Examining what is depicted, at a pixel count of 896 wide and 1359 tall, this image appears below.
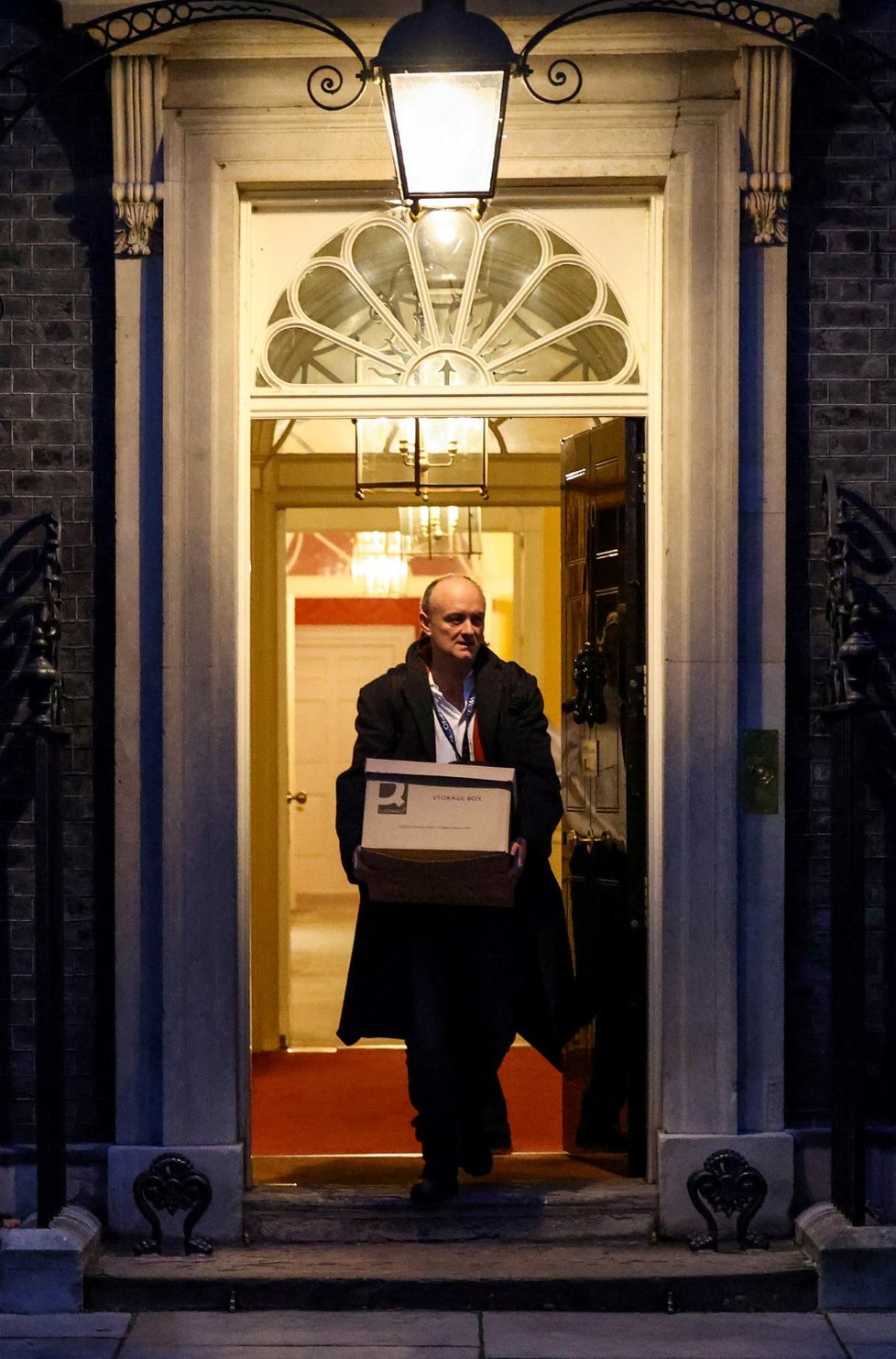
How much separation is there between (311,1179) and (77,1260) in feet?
3.43

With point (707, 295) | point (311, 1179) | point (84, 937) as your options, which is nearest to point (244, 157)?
point (707, 295)

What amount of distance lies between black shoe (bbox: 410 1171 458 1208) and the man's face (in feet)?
5.86

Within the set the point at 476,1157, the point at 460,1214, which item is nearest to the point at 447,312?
the point at 476,1157

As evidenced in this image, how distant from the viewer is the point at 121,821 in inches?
229

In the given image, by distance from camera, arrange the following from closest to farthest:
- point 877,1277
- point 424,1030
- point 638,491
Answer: point 877,1277, point 424,1030, point 638,491

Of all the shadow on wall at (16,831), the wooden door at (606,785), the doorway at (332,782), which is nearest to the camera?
the shadow on wall at (16,831)

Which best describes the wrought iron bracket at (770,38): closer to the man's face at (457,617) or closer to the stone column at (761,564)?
the stone column at (761,564)

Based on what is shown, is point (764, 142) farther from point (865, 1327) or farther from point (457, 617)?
point (865, 1327)

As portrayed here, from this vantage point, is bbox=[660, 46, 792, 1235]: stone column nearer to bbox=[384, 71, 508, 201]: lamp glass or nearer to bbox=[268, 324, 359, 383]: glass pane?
bbox=[384, 71, 508, 201]: lamp glass

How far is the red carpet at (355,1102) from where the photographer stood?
266 inches

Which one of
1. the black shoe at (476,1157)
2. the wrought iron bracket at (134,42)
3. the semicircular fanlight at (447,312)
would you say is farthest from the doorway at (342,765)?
the wrought iron bracket at (134,42)

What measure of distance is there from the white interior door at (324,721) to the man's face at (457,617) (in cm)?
920

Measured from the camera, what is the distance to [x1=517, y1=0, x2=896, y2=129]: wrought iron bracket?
529 cm

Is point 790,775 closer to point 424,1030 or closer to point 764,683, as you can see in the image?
point 764,683
